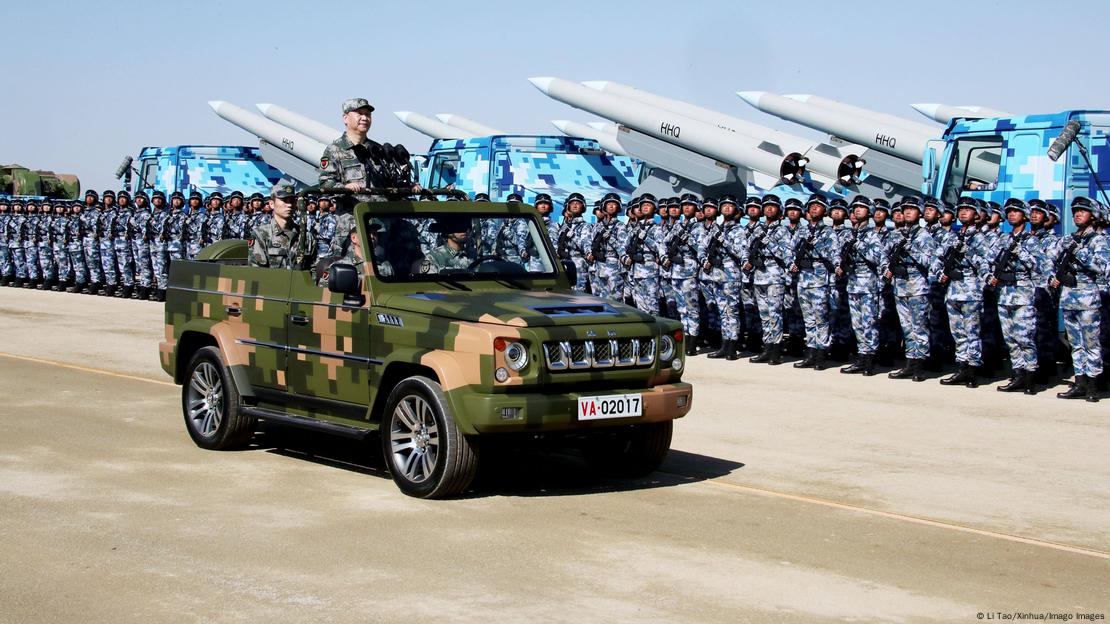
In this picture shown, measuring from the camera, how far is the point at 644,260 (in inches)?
725

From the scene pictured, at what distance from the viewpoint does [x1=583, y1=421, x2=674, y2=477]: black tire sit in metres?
8.95

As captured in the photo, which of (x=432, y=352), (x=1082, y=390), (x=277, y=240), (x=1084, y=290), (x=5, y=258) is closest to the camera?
(x=432, y=352)

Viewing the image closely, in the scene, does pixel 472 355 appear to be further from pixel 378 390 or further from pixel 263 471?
pixel 263 471

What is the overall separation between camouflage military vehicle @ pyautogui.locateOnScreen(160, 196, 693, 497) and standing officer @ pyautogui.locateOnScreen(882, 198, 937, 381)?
6.56 metres

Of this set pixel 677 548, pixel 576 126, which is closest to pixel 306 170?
pixel 576 126

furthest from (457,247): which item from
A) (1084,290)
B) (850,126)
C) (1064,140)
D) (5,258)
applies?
(5,258)

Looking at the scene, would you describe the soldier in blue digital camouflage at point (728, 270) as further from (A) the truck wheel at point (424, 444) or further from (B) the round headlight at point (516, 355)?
(B) the round headlight at point (516, 355)

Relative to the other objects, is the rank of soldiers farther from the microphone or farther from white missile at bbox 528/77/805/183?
white missile at bbox 528/77/805/183

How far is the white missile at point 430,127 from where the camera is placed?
41.6m

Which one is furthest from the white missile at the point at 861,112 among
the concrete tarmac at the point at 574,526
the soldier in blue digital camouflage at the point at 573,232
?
the concrete tarmac at the point at 574,526

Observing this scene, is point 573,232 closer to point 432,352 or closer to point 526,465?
point 526,465

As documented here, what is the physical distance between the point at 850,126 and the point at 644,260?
9316 mm

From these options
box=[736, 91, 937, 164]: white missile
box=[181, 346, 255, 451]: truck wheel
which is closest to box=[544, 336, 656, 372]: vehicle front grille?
box=[181, 346, 255, 451]: truck wheel

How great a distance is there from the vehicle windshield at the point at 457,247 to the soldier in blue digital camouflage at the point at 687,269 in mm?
8203
